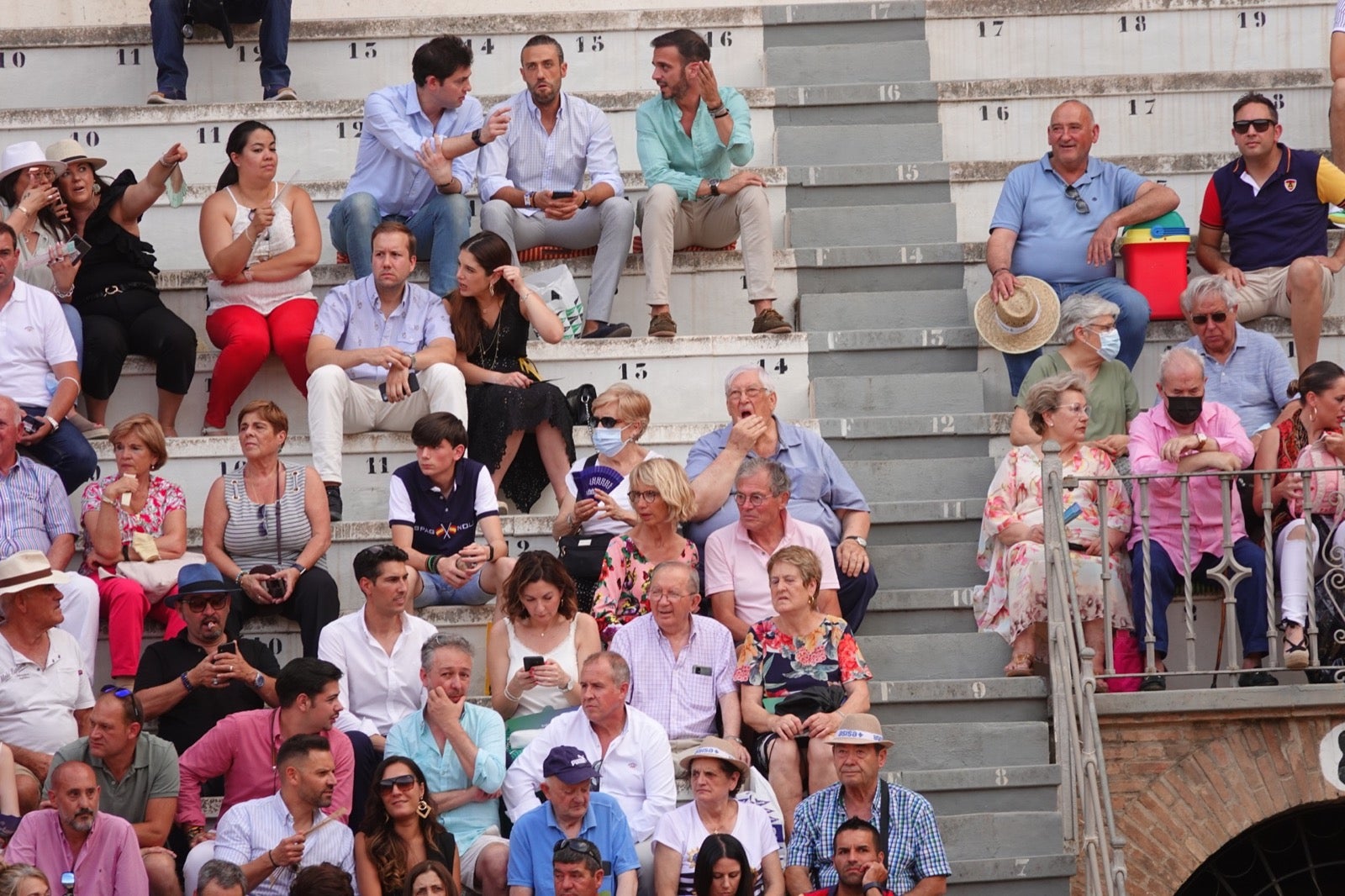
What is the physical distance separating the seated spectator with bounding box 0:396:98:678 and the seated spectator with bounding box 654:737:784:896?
2.52 meters

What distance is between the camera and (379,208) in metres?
10.5

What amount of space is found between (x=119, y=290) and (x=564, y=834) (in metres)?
3.84

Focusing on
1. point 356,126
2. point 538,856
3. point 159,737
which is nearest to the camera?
point 538,856

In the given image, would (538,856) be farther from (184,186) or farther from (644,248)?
(184,186)

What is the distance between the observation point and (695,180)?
10336 millimetres

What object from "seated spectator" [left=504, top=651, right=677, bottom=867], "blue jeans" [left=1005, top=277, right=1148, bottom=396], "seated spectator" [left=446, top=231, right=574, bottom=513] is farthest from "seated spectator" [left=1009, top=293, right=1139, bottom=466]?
"seated spectator" [left=504, top=651, right=677, bottom=867]

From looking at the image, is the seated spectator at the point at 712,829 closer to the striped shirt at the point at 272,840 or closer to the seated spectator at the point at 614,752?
the seated spectator at the point at 614,752

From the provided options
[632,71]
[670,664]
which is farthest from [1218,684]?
[632,71]

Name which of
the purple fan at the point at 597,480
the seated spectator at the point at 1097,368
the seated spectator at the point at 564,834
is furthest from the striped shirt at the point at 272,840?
the seated spectator at the point at 1097,368

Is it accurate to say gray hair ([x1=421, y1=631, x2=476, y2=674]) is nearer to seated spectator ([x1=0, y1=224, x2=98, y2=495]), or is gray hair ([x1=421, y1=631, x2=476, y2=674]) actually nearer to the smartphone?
the smartphone

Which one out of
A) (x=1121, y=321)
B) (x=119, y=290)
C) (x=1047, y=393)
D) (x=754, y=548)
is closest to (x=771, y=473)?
(x=754, y=548)

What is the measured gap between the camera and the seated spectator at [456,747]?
791 centimetres

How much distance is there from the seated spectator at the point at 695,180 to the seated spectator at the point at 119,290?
2059mm

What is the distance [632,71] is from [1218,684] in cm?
480
